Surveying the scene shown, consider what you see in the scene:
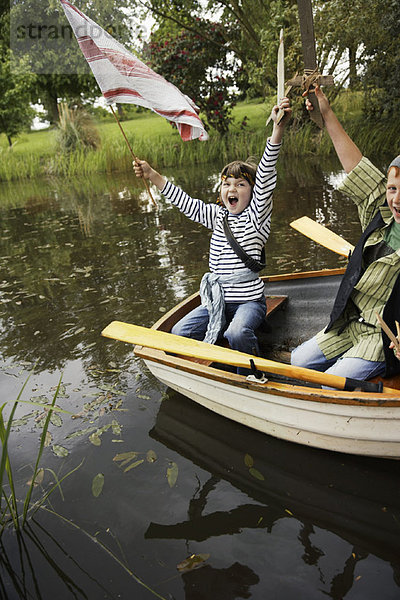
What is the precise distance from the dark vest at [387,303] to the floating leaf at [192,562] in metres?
1.30

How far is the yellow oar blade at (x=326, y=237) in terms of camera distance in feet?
12.2

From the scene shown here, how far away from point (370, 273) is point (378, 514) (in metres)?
1.16

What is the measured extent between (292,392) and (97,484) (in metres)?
1.18

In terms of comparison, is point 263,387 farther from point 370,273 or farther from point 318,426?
point 370,273

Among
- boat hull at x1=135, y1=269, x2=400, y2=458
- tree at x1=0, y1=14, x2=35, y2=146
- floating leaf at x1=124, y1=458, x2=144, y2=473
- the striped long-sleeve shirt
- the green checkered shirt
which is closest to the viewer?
boat hull at x1=135, y1=269, x2=400, y2=458

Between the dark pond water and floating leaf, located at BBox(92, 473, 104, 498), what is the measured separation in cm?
2

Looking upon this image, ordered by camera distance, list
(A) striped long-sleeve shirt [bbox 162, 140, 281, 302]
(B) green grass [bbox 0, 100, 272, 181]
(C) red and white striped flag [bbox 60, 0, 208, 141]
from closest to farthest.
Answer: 1. (A) striped long-sleeve shirt [bbox 162, 140, 281, 302]
2. (C) red and white striped flag [bbox 60, 0, 208, 141]
3. (B) green grass [bbox 0, 100, 272, 181]

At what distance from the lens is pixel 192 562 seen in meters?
2.26

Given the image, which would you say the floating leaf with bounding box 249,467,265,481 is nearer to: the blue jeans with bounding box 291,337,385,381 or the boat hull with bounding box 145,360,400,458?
the boat hull with bounding box 145,360,400,458

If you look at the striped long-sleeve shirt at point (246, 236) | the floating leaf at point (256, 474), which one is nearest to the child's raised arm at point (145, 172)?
the striped long-sleeve shirt at point (246, 236)

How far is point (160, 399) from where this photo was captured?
11.8 feet

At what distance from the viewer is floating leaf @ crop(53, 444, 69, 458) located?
121 inches

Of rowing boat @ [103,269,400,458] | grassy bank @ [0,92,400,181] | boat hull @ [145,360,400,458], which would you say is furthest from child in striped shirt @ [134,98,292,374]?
grassy bank @ [0,92,400,181]

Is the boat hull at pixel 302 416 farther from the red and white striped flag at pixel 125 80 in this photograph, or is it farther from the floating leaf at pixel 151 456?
the red and white striped flag at pixel 125 80
